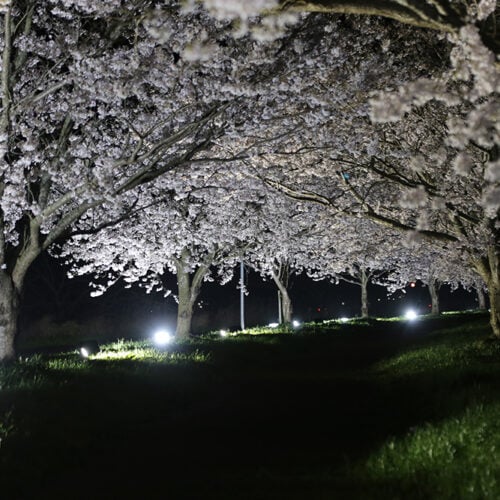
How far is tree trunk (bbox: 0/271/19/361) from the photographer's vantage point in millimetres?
15766

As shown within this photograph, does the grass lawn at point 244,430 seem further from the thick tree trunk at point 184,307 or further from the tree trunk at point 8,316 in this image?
the thick tree trunk at point 184,307

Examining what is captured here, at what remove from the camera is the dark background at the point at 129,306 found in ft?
139

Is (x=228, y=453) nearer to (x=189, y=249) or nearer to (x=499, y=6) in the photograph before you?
(x=499, y=6)

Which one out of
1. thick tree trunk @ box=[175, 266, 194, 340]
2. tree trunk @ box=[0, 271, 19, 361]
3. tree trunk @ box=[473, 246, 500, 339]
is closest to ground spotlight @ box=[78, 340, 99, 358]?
tree trunk @ box=[0, 271, 19, 361]

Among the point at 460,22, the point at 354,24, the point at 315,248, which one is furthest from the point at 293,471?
the point at 315,248

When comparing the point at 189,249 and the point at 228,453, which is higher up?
the point at 189,249

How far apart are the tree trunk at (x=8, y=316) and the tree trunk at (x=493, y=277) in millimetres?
15849

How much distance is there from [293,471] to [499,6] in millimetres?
8804

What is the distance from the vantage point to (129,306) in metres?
52.5

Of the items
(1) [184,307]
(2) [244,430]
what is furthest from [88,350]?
(2) [244,430]

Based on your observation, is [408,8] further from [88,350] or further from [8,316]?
[88,350]

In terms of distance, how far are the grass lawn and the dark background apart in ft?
73.5

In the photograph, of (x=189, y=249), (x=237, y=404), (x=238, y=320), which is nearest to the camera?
(x=237, y=404)

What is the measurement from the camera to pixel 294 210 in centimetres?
3200
